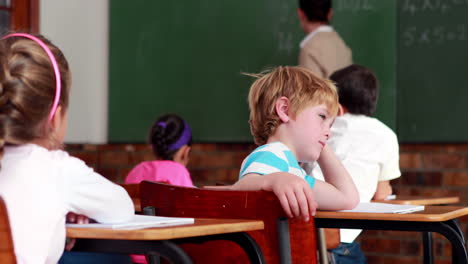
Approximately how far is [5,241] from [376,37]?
3581mm

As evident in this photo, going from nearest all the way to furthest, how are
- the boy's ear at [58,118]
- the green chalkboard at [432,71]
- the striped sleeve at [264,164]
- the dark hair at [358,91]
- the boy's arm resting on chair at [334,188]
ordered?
the boy's ear at [58,118]
the striped sleeve at [264,164]
the boy's arm resting on chair at [334,188]
the dark hair at [358,91]
the green chalkboard at [432,71]

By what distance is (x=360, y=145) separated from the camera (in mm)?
3045

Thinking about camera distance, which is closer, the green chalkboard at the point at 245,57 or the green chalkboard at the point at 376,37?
the green chalkboard at the point at 245,57

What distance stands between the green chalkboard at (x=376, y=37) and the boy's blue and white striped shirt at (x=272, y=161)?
2529mm

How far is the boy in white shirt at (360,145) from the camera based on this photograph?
301cm

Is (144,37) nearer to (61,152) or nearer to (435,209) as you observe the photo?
(435,209)

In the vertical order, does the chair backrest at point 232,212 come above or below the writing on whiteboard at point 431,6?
below

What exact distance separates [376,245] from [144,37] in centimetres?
211

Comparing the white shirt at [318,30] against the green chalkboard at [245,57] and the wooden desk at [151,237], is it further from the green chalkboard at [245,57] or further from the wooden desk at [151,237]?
the wooden desk at [151,237]

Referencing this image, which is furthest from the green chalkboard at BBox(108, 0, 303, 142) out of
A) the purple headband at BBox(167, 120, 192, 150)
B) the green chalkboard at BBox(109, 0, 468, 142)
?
the purple headband at BBox(167, 120, 192, 150)

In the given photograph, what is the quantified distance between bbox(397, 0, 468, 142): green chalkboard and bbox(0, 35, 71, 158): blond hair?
10.6 feet

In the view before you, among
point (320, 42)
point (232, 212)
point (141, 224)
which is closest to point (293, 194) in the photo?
point (232, 212)

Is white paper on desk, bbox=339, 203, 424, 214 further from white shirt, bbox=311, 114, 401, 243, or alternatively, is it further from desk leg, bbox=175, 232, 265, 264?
white shirt, bbox=311, 114, 401, 243

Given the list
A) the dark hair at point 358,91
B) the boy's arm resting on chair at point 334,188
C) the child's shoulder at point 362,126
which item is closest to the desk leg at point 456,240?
the boy's arm resting on chair at point 334,188
